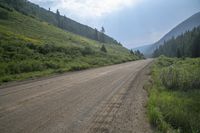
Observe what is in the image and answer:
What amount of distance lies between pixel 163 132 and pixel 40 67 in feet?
64.7

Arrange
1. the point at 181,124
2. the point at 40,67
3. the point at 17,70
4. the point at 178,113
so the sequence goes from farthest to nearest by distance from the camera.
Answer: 1. the point at 40,67
2. the point at 17,70
3. the point at 178,113
4. the point at 181,124

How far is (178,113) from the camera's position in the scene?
6.32 metres

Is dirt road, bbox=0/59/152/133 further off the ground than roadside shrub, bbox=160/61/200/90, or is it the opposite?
roadside shrub, bbox=160/61/200/90

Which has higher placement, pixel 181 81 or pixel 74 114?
pixel 181 81

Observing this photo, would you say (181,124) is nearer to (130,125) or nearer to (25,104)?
(130,125)

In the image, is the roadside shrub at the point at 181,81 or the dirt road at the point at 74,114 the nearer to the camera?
the dirt road at the point at 74,114

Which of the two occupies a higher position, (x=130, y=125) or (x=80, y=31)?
(x=80, y=31)

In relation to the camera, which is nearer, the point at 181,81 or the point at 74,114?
the point at 74,114

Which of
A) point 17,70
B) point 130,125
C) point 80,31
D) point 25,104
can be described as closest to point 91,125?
point 130,125

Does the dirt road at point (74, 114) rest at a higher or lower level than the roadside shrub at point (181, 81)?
lower

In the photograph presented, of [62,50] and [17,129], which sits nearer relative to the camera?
[17,129]

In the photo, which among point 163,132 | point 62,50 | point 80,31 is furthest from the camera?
point 80,31

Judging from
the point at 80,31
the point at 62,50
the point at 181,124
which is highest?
the point at 80,31

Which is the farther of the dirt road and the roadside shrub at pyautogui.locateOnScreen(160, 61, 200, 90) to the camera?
the roadside shrub at pyautogui.locateOnScreen(160, 61, 200, 90)
